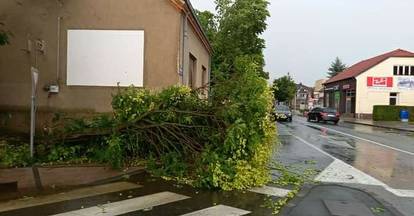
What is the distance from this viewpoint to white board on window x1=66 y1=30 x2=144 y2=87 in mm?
13539

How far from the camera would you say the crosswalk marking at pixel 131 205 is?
282 inches

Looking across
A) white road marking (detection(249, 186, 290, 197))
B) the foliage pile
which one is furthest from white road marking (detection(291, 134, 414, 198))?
white road marking (detection(249, 186, 290, 197))

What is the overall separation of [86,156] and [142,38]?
13.6 feet

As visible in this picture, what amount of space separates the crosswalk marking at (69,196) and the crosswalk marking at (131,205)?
0.78 meters

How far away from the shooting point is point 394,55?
5784 centimetres

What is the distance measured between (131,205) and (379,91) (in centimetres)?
5444

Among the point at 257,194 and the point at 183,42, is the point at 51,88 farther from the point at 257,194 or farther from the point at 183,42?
the point at 257,194

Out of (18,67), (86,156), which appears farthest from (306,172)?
(18,67)

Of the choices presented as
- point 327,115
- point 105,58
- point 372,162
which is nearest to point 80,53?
point 105,58

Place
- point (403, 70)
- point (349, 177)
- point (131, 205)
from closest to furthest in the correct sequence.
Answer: point (131, 205) < point (349, 177) < point (403, 70)

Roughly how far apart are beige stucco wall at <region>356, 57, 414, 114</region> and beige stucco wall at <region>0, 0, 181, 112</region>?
160 ft

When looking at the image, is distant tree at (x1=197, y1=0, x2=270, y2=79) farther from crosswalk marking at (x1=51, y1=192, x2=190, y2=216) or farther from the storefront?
crosswalk marking at (x1=51, y1=192, x2=190, y2=216)

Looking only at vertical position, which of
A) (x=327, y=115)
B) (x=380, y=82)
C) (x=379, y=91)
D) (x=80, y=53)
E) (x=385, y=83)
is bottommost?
(x=327, y=115)

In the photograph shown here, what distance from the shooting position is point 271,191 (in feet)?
29.5
